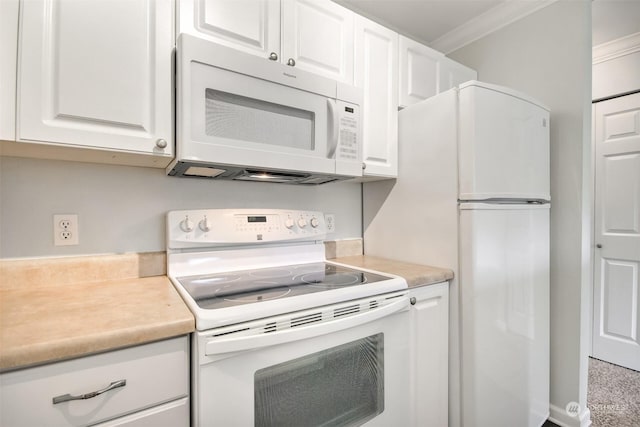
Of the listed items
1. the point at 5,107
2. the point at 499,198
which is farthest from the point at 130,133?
the point at 499,198

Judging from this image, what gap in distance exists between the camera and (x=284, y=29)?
1.33 metres

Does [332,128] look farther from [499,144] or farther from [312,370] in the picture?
[312,370]

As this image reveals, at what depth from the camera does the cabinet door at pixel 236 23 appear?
1134mm

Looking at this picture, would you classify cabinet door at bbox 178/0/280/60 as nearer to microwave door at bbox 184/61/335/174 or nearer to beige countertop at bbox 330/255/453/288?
microwave door at bbox 184/61/335/174

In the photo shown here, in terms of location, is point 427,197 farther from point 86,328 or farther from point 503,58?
point 86,328

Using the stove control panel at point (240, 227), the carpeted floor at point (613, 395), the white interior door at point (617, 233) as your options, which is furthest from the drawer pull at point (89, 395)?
the white interior door at point (617, 233)

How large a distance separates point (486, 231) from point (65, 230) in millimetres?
1759

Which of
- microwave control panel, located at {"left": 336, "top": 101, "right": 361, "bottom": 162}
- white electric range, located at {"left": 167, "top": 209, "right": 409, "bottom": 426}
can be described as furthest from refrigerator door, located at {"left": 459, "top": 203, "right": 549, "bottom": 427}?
microwave control panel, located at {"left": 336, "top": 101, "right": 361, "bottom": 162}

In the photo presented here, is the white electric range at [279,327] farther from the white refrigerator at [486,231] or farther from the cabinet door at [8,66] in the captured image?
the cabinet door at [8,66]

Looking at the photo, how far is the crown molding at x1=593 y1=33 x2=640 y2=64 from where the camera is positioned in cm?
229

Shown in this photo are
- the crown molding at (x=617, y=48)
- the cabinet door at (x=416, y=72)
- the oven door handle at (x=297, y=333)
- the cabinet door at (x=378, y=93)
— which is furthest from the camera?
the crown molding at (x=617, y=48)

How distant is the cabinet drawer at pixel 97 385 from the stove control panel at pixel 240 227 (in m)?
0.60

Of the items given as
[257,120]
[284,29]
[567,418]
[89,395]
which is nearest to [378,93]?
[284,29]

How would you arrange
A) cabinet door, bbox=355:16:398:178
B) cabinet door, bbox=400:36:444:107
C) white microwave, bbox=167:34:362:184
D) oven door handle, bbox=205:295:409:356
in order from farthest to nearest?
cabinet door, bbox=400:36:444:107 < cabinet door, bbox=355:16:398:178 < white microwave, bbox=167:34:362:184 < oven door handle, bbox=205:295:409:356
